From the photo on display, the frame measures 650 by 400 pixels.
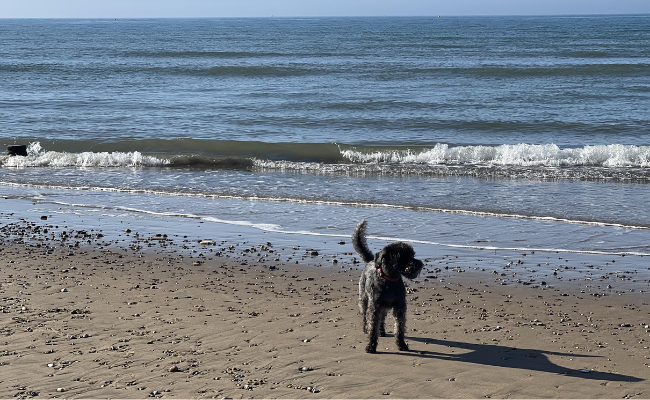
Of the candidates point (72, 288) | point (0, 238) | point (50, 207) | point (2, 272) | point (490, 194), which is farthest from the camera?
point (490, 194)

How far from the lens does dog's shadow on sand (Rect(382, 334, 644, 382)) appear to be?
514 cm

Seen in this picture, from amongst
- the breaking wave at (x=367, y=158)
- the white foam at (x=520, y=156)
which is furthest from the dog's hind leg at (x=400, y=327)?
the white foam at (x=520, y=156)

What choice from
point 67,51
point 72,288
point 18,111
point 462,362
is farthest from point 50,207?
point 67,51

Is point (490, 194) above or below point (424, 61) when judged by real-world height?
below

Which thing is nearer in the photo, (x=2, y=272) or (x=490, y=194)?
(x=2, y=272)

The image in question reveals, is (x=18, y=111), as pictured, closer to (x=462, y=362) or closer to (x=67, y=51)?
(x=462, y=362)

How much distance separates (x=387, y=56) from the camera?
157 ft

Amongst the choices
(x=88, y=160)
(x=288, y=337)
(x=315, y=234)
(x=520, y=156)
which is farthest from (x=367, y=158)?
(x=288, y=337)

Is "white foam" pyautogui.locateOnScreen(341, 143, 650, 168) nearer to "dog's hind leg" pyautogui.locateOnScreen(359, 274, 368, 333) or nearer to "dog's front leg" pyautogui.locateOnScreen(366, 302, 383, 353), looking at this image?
"dog's hind leg" pyautogui.locateOnScreen(359, 274, 368, 333)

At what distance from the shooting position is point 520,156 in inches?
685

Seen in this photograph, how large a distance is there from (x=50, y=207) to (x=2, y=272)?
4.49 metres

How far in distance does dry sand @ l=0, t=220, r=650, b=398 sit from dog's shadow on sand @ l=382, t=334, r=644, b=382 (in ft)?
0.05

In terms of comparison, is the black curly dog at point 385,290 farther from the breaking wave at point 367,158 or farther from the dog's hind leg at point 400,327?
the breaking wave at point 367,158

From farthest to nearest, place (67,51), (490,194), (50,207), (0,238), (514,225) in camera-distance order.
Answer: (67,51)
(490,194)
(50,207)
(514,225)
(0,238)
